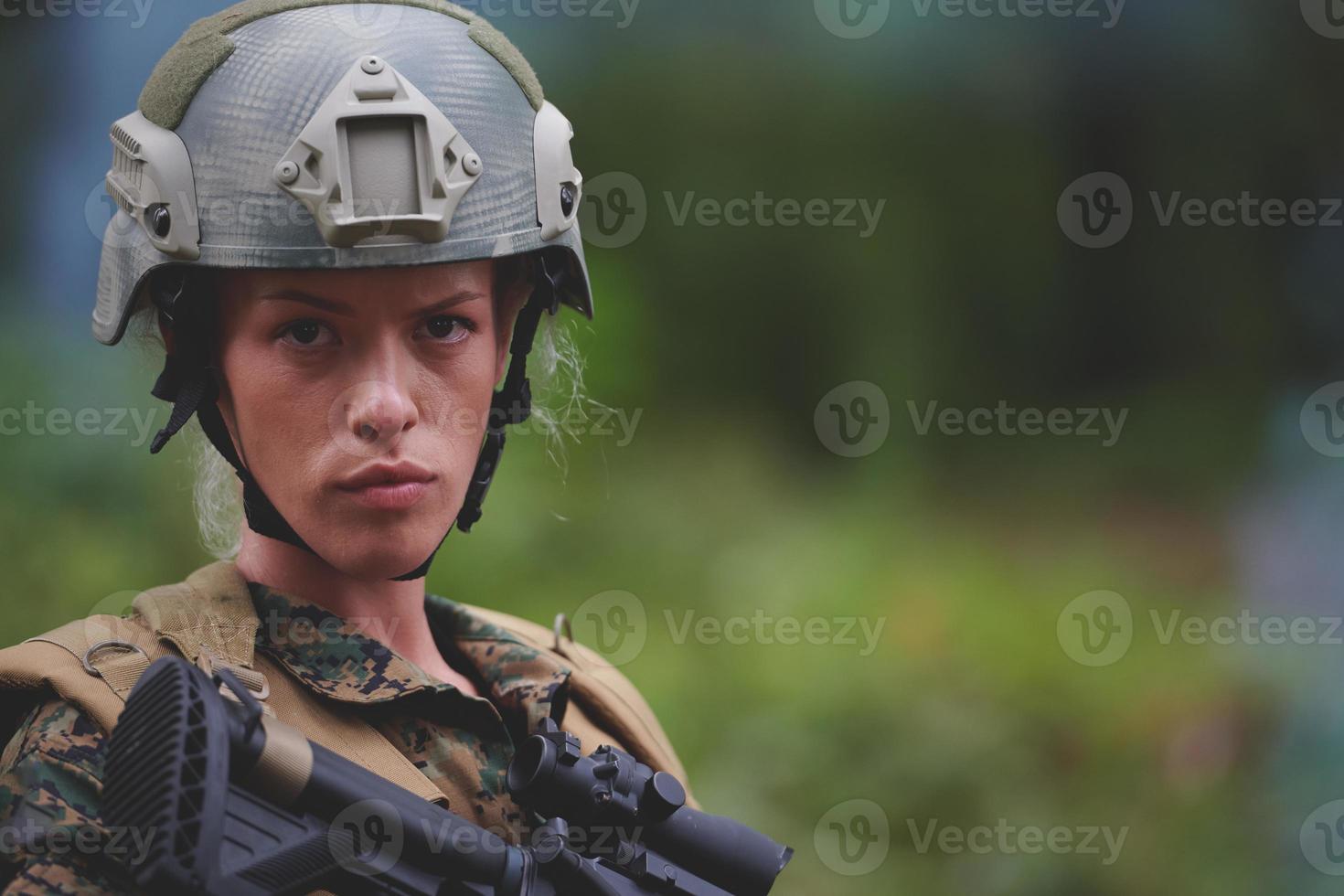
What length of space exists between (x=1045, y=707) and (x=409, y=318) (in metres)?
3.96

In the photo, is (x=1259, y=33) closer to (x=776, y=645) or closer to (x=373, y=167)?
(x=776, y=645)

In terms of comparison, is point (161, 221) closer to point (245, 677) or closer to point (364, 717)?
point (245, 677)

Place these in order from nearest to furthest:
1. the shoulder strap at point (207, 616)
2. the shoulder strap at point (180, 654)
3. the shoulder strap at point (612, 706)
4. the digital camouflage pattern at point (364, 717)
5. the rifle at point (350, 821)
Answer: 1. the rifle at point (350, 821)
2. the digital camouflage pattern at point (364, 717)
3. the shoulder strap at point (180, 654)
4. the shoulder strap at point (207, 616)
5. the shoulder strap at point (612, 706)

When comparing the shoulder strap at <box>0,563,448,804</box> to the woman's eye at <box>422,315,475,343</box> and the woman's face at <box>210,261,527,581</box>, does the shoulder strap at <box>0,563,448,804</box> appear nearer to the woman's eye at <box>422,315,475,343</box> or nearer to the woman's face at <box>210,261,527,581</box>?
the woman's face at <box>210,261,527,581</box>

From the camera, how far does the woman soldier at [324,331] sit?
7.53 feet

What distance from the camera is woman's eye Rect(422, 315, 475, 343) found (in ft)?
8.07

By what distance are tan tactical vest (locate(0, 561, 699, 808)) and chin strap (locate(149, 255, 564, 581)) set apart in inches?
5.3

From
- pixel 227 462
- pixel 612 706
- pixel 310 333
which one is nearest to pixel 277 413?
pixel 310 333

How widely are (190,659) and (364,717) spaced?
0.32m

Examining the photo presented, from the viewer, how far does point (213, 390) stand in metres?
2.54

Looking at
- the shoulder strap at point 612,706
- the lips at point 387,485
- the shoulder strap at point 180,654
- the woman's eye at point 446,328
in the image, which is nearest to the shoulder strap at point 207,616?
the shoulder strap at point 180,654

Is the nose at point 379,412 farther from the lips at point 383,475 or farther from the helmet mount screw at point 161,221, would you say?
the helmet mount screw at point 161,221

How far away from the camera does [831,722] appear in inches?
214

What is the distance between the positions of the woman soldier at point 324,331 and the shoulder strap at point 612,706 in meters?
0.46
